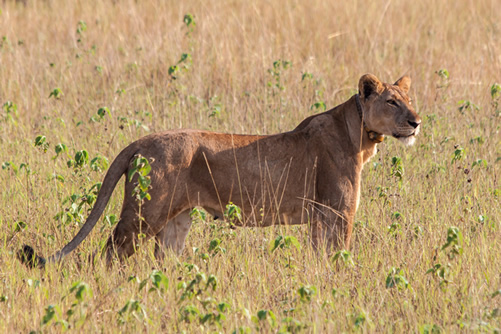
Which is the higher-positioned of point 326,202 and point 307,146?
point 307,146

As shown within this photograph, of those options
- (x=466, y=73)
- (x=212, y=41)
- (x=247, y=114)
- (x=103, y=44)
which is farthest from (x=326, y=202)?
(x=103, y=44)

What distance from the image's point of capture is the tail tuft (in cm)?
416

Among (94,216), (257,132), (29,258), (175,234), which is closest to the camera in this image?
(29,258)

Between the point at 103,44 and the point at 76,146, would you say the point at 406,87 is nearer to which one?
the point at 76,146

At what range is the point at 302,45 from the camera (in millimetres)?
9250

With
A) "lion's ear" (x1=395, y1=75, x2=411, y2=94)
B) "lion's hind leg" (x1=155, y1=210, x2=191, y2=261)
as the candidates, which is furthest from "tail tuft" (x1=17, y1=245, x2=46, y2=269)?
"lion's ear" (x1=395, y1=75, x2=411, y2=94)

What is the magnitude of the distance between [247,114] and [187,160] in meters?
2.75

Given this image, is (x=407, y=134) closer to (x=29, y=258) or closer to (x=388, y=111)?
(x=388, y=111)

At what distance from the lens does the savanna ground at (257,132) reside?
12.3 ft

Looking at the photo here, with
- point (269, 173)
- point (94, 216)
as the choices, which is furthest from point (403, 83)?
point (94, 216)

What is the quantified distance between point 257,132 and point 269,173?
197 centimetres

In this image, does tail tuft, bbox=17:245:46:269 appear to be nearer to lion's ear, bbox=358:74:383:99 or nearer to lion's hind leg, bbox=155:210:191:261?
lion's hind leg, bbox=155:210:191:261

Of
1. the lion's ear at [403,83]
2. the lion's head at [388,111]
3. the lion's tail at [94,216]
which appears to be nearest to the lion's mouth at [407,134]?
the lion's head at [388,111]

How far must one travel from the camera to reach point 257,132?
6.79m
